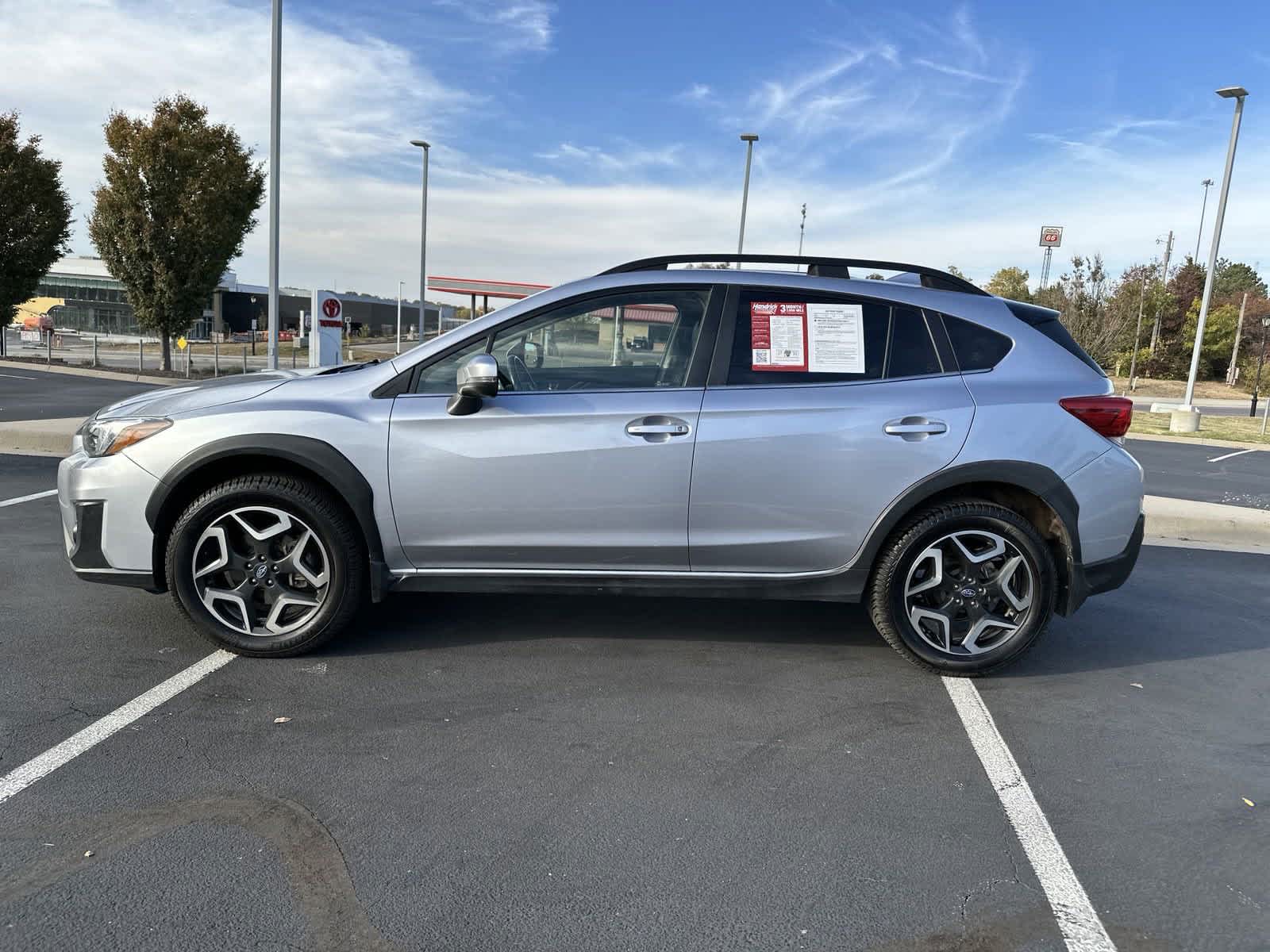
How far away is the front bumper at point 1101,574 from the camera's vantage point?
399 cm

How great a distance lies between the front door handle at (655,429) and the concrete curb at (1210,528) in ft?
17.6

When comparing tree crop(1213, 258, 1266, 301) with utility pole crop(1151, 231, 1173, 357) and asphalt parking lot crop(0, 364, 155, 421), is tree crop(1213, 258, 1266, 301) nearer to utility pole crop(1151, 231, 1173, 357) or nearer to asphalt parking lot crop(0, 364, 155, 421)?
utility pole crop(1151, 231, 1173, 357)

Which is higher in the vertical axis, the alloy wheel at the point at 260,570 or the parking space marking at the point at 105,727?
the alloy wheel at the point at 260,570

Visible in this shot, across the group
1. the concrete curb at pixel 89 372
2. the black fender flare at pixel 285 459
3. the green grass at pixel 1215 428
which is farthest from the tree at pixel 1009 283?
the black fender flare at pixel 285 459

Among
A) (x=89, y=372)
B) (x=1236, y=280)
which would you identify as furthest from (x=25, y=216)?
(x=1236, y=280)

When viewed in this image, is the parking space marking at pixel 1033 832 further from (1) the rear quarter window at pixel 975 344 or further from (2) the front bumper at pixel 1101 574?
(1) the rear quarter window at pixel 975 344

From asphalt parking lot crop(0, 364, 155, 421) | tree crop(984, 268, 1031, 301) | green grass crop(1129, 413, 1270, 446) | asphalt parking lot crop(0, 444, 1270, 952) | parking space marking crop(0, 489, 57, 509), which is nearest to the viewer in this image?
asphalt parking lot crop(0, 444, 1270, 952)

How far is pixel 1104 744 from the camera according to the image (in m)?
3.50

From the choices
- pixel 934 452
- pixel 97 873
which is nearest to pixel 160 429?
pixel 97 873

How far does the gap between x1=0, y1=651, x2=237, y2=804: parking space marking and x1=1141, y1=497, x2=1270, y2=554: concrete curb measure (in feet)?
22.9

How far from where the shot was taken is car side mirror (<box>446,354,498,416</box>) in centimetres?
362

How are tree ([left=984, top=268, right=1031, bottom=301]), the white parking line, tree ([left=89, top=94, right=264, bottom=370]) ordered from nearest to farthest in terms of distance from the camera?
1. the white parking line
2. tree ([left=89, top=94, right=264, bottom=370])
3. tree ([left=984, top=268, right=1031, bottom=301])

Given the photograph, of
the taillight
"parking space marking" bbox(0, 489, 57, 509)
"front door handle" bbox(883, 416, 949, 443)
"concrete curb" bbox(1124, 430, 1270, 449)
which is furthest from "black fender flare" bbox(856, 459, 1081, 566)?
"concrete curb" bbox(1124, 430, 1270, 449)

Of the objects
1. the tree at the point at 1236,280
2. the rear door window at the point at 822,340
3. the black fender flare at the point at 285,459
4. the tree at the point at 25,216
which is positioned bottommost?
the black fender flare at the point at 285,459
